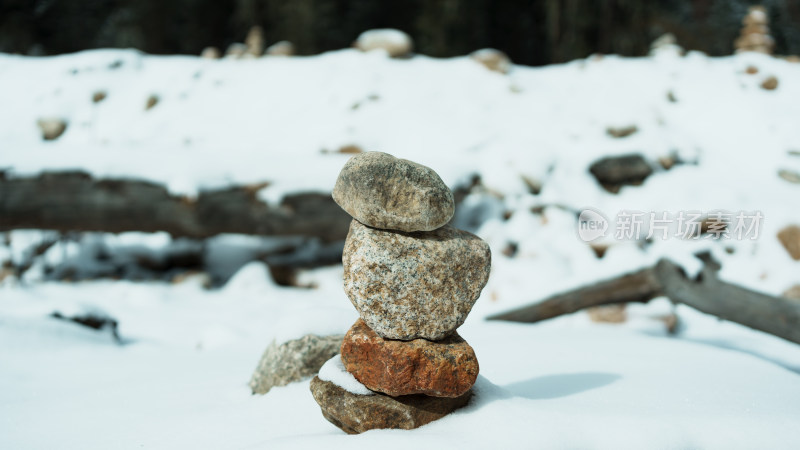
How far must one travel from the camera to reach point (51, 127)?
707 cm

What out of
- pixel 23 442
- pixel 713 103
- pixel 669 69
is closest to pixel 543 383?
pixel 23 442

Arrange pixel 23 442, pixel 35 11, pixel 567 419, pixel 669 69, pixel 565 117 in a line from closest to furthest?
pixel 567 419, pixel 23 442, pixel 565 117, pixel 669 69, pixel 35 11

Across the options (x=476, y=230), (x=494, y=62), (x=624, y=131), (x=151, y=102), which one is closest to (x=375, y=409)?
(x=476, y=230)

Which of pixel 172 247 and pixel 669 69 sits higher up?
pixel 669 69

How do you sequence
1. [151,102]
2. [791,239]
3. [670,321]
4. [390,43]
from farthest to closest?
[390,43] < [151,102] < [791,239] < [670,321]

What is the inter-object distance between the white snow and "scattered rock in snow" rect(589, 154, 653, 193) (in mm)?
4429

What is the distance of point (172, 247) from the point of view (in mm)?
6188

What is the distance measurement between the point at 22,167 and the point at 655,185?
19.9 feet

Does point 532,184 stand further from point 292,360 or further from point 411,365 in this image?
point 411,365

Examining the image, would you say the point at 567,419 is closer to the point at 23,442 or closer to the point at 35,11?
the point at 23,442

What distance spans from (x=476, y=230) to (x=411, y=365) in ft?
12.1

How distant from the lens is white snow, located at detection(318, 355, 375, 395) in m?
2.12

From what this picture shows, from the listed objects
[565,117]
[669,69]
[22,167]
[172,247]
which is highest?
[669,69]

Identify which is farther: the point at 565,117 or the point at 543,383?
the point at 565,117
